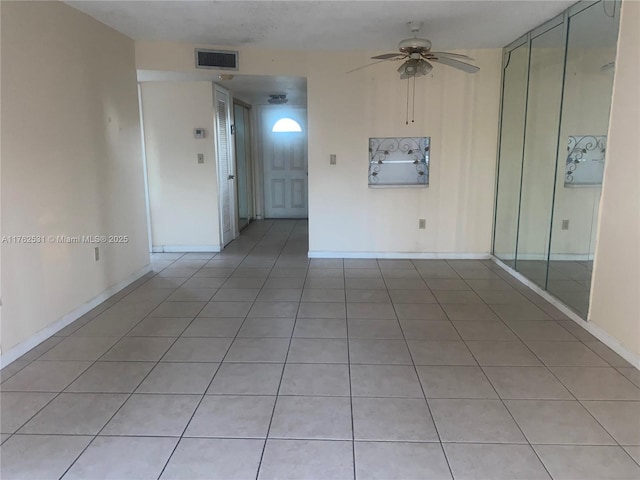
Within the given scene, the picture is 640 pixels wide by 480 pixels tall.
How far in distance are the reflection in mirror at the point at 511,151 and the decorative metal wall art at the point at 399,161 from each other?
84 cm

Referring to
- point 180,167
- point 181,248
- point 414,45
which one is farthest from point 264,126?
point 414,45

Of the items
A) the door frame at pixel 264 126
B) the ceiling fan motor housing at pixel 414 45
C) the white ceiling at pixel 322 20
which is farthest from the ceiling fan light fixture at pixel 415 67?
the door frame at pixel 264 126

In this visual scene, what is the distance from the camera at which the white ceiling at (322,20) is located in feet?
11.2

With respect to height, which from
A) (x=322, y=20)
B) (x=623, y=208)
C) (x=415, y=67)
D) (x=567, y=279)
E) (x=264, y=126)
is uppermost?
(x=322, y=20)

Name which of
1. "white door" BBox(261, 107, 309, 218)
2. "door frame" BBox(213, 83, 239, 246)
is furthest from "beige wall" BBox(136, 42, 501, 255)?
"white door" BBox(261, 107, 309, 218)

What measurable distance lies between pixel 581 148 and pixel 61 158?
3935 millimetres

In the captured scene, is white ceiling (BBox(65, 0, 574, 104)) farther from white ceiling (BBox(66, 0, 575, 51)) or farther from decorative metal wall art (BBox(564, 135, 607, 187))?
decorative metal wall art (BBox(564, 135, 607, 187))

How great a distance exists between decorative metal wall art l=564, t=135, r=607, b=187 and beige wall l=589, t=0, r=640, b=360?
13 centimetres

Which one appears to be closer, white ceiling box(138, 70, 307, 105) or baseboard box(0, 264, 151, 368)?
baseboard box(0, 264, 151, 368)

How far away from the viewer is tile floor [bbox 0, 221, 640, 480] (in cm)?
184

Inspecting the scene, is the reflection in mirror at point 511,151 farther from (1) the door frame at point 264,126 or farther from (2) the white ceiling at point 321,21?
(1) the door frame at point 264,126

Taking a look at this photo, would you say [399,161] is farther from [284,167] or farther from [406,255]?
[284,167]

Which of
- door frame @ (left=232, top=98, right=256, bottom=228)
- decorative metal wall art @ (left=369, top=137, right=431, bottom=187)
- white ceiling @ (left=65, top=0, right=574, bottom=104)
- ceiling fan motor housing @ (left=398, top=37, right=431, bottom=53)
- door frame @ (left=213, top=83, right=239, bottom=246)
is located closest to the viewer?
white ceiling @ (left=65, top=0, right=574, bottom=104)

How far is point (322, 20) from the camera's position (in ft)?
12.4
